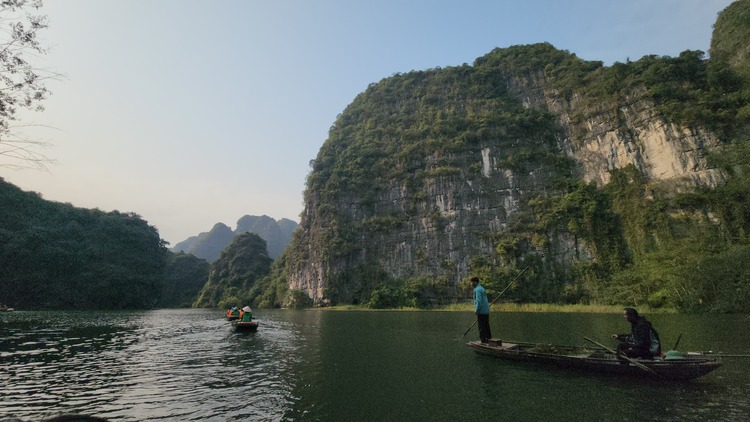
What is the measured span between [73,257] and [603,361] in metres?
85.0

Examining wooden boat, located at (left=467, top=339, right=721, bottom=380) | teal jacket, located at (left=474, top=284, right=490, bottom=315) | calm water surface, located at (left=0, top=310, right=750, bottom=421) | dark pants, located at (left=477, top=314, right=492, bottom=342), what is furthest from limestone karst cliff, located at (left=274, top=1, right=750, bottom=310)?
calm water surface, located at (left=0, top=310, right=750, bottom=421)

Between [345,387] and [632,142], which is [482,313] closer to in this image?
[345,387]

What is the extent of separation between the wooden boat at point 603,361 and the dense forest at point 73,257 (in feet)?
258

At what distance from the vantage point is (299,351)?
16.0m

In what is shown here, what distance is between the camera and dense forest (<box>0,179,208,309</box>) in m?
61.9

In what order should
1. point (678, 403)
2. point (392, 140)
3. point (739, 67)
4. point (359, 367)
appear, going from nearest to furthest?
point (678, 403) → point (359, 367) → point (739, 67) → point (392, 140)

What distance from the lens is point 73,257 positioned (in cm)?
6775

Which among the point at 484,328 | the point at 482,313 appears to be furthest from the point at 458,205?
the point at 484,328

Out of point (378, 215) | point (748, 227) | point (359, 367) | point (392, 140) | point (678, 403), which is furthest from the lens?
point (392, 140)

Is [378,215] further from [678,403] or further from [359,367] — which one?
[678,403]

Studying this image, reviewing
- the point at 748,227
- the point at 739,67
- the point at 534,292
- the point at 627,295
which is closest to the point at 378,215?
the point at 534,292

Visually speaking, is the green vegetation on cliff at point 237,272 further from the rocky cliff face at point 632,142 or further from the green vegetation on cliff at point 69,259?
the rocky cliff face at point 632,142

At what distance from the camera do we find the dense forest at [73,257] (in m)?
61.9

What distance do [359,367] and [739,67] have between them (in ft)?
228
